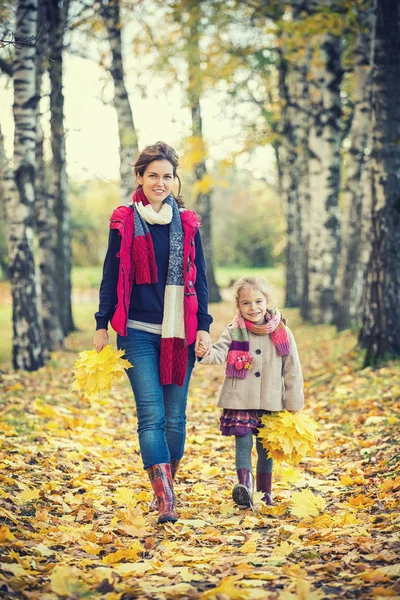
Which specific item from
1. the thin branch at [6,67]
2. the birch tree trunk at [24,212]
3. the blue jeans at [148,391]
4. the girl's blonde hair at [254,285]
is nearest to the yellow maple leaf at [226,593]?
the blue jeans at [148,391]

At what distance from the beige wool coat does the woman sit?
0.35 meters

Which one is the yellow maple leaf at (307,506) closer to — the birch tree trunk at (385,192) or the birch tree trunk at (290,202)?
the birch tree trunk at (385,192)

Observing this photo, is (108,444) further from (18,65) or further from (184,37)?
(184,37)

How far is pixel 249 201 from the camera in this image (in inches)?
2210

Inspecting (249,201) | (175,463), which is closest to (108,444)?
(175,463)

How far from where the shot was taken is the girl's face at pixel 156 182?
181 inches

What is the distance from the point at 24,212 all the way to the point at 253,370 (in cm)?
675

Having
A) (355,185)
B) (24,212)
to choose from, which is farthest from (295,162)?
(24,212)

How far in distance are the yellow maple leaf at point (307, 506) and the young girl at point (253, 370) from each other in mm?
346

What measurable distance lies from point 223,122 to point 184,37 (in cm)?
644

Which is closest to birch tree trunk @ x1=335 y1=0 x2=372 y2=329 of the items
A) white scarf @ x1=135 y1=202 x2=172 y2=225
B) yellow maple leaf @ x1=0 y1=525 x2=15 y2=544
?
white scarf @ x1=135 y1=202 x2=172 y2=225

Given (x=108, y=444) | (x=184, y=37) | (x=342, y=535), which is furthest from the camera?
(x=184, y=37)

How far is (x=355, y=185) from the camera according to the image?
47.8ft

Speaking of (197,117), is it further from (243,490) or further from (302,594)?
(302,594)
